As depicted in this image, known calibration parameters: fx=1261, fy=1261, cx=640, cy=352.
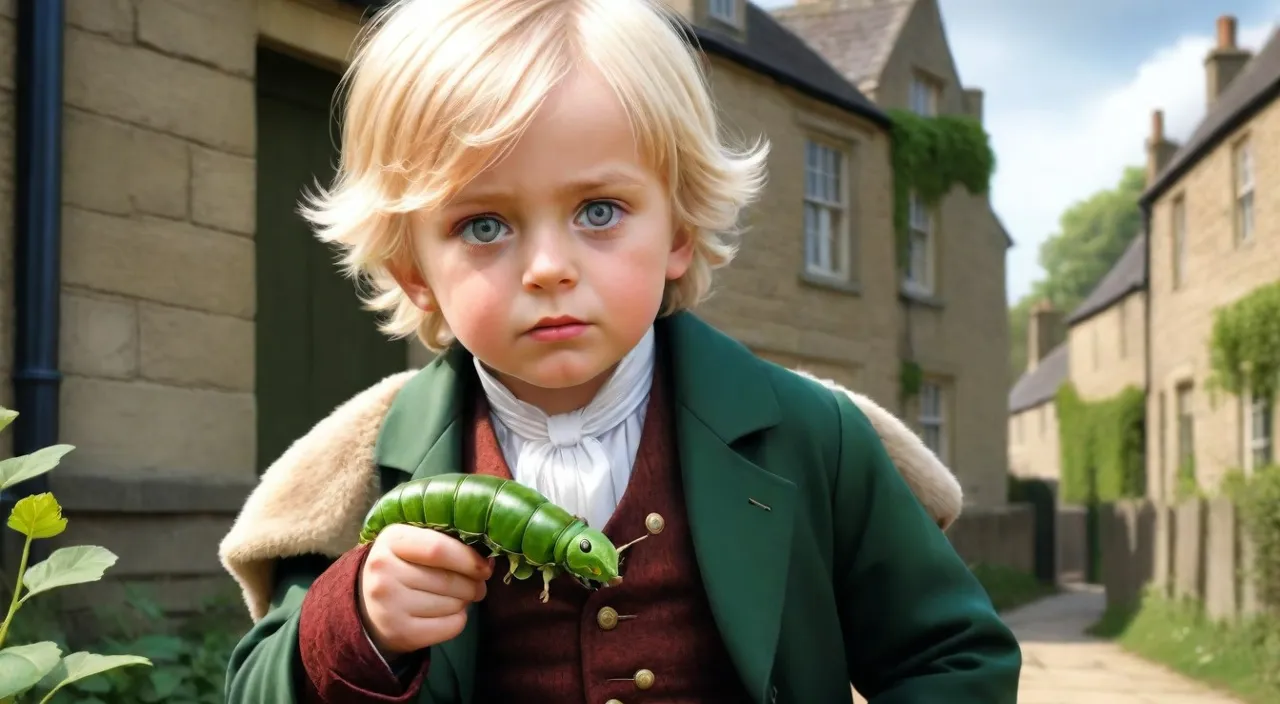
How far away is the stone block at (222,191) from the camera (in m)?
5.44

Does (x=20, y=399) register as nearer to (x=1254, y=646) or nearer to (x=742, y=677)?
(x=742, y=677)

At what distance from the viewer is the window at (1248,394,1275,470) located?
15.3 m

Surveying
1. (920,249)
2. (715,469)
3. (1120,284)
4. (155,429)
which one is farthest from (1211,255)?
(715,469)

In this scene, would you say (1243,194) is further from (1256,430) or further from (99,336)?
(99,336)

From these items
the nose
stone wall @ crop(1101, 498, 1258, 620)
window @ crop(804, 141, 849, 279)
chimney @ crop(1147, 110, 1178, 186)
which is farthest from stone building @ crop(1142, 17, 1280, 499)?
the nose

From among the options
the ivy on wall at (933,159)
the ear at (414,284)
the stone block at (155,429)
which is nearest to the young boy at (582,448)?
the ear at (414,284)

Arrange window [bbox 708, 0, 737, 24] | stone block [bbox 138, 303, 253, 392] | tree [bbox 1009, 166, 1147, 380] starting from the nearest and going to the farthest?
stone block [bbox 138, 303, 253, 392] → window [bbox 708, 0, 737, 24] → tree [bbox 1009, 166, 1147, 380]

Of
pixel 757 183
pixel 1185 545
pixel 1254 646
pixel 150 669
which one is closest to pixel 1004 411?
pixel 1185 545

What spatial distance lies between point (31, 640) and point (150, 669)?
411 mm

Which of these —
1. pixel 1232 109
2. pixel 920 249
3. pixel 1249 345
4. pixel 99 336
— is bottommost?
pixel 99 336

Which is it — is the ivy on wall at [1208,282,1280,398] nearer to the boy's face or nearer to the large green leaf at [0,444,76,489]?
the boy's face

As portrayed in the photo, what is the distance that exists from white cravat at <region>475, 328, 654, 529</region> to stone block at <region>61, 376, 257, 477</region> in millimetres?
3580

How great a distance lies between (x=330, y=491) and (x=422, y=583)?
1.32ft

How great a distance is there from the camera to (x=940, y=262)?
56.3 ft
